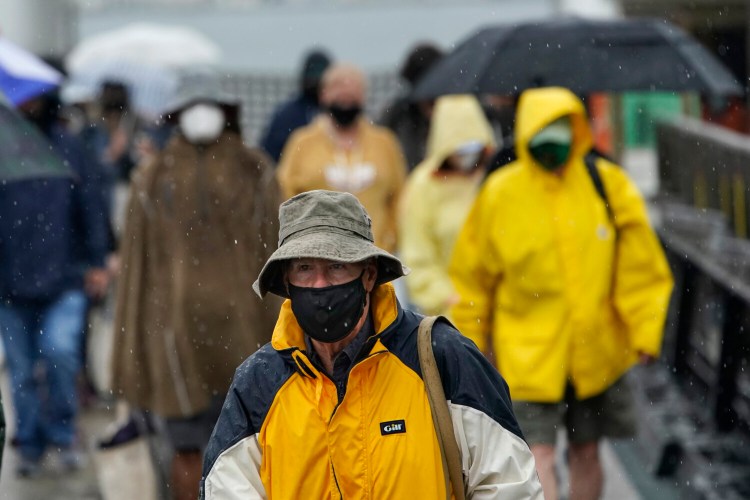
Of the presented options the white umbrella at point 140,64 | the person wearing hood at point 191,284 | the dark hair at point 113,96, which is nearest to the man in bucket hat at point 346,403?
the person wearing hood at point 191,284

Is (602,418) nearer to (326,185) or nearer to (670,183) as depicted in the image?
(326,185)

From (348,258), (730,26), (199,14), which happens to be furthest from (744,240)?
(730,26)

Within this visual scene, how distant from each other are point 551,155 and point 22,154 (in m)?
2.18

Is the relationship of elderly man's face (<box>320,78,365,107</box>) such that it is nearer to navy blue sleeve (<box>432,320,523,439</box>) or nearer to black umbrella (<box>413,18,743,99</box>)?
black umbrella (<box>413,18,743,99</box>)

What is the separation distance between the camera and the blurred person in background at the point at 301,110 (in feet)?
41.4

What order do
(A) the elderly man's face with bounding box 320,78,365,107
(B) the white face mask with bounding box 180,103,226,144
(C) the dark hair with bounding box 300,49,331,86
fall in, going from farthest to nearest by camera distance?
(C) the dark hair with bounding box 300,49,331,86 < (A) the elderly man's face with bounding box 320,78,365,107 < (B) the white face mask with bounding box 180,103,226,144

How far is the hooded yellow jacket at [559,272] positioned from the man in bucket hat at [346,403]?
2752 mm

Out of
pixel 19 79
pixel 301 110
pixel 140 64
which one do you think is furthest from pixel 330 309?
pixel 140 64

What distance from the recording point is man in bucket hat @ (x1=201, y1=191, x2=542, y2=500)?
418 centimetres

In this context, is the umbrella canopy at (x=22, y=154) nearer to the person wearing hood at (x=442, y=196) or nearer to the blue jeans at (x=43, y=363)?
the person wearing hood at (x=442, y=196)

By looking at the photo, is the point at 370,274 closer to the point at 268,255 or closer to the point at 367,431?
the point at 367,431

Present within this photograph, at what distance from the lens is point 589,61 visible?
8.16 meters

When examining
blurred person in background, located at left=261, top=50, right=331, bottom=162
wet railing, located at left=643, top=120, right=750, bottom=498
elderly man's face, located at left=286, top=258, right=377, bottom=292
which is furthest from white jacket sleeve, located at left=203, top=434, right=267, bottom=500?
blurred person in background, located at left=261, top=50, right=331, bottom=162

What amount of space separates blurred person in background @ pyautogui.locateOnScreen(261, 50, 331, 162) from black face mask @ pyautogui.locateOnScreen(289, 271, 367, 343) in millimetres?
8293
